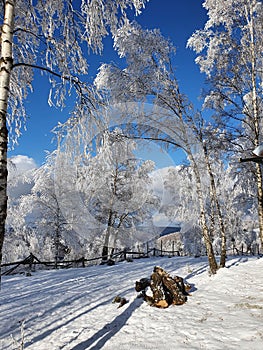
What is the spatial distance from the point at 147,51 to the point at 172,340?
8.15 m

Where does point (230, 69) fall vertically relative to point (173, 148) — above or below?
above

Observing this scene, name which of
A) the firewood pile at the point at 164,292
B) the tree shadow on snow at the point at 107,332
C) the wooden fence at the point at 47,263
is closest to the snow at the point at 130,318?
the tree shadow on snow at the point at 107,332

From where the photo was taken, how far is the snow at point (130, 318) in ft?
13.1

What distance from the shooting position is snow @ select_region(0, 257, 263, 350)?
398 cm

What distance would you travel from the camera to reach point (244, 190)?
12.2 metres

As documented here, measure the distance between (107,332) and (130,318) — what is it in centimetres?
72

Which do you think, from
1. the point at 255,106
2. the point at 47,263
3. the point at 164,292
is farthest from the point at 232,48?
the point at 47,263

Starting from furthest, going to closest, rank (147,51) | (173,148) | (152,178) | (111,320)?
(152,178) < (173,148) < (147,51) < (111,320)

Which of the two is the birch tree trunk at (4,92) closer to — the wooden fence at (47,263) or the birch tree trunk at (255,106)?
the birch tree trunk at (255,106)

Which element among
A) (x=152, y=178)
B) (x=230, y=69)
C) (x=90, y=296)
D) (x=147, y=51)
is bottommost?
(x=90, y=296)

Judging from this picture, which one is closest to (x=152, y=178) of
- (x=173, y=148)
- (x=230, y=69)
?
(x=173, y=148)

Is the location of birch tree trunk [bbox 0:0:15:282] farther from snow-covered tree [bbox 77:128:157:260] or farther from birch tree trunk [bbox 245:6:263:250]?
snow-covered tree [bbox 77:128:157:260]

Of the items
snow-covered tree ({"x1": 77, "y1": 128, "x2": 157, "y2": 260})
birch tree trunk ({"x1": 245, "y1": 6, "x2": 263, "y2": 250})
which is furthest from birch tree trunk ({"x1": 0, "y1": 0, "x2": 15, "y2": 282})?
snow-covered tree ({"x1": 77, "y1": 128, "x2": 157, "y2": 260})

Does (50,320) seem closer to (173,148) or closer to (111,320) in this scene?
(111,320)
